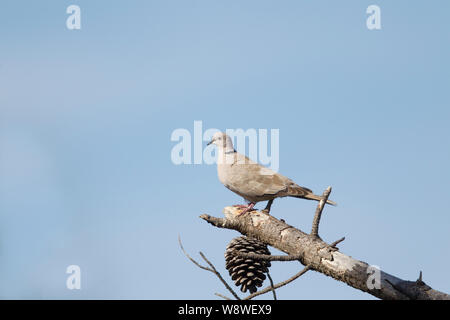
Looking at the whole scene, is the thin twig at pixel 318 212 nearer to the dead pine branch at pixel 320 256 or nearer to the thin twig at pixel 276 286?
the dead pine branch at pixel 320 256

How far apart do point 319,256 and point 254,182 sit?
2.80m

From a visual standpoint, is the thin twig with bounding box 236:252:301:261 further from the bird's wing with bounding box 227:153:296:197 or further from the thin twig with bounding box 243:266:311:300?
the bird's wing with bounding box 227:153:296:197

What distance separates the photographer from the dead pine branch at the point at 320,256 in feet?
24.3

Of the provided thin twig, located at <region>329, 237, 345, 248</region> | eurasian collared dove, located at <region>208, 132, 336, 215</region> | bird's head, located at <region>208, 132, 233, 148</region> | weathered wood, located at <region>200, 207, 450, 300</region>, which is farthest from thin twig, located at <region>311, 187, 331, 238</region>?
bird's head, located at <region>208, 132, 233, 148</region>

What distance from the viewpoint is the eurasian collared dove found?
34.8 ft

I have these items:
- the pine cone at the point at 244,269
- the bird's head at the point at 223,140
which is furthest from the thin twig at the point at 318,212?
the bird's head at the point at 223,140

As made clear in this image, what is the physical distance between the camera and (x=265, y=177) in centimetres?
1074

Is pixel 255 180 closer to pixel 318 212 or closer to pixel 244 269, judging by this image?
pixel 244 269

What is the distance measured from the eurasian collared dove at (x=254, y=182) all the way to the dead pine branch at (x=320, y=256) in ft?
2.51

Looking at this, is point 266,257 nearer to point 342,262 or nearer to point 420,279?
point 342,262

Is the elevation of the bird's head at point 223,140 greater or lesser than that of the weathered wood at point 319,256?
greater

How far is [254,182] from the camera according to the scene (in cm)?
1072
